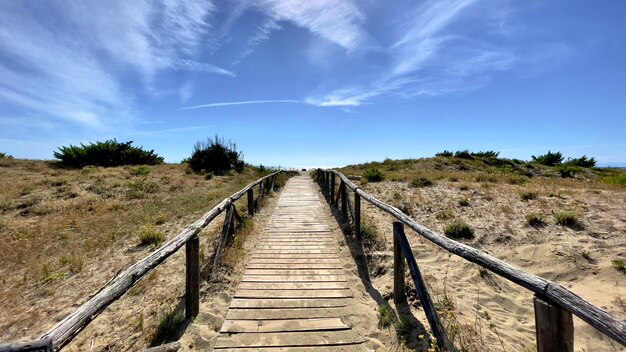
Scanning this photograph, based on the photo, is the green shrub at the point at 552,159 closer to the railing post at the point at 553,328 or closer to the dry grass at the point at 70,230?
the dry grass at the point at 70,230

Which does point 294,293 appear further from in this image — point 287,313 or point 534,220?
point 534,220

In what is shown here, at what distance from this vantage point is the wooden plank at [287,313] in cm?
461

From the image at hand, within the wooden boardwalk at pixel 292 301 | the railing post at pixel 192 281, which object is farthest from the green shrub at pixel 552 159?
the railing post at pixel 192 281

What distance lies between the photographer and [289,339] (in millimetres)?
4062

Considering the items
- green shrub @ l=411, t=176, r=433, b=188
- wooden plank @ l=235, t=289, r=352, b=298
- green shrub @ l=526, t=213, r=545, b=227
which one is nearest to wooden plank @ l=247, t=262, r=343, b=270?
wooden plank @ l=235, t=289, r=352, b=298

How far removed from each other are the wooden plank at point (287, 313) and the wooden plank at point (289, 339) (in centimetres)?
42

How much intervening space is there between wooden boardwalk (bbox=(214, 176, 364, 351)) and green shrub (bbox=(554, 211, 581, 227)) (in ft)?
18.3

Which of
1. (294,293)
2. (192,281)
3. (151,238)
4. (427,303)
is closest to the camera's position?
(427,303)

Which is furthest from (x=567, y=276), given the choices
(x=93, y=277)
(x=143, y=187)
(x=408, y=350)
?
(x=143, y=187)

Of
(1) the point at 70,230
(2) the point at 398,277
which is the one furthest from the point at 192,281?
(1) the point at 70,230

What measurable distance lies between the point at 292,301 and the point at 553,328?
3.48 m

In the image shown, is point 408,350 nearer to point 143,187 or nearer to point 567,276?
point 567,276

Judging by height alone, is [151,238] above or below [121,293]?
below

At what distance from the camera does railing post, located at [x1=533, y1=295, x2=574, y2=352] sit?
2.41 meters
